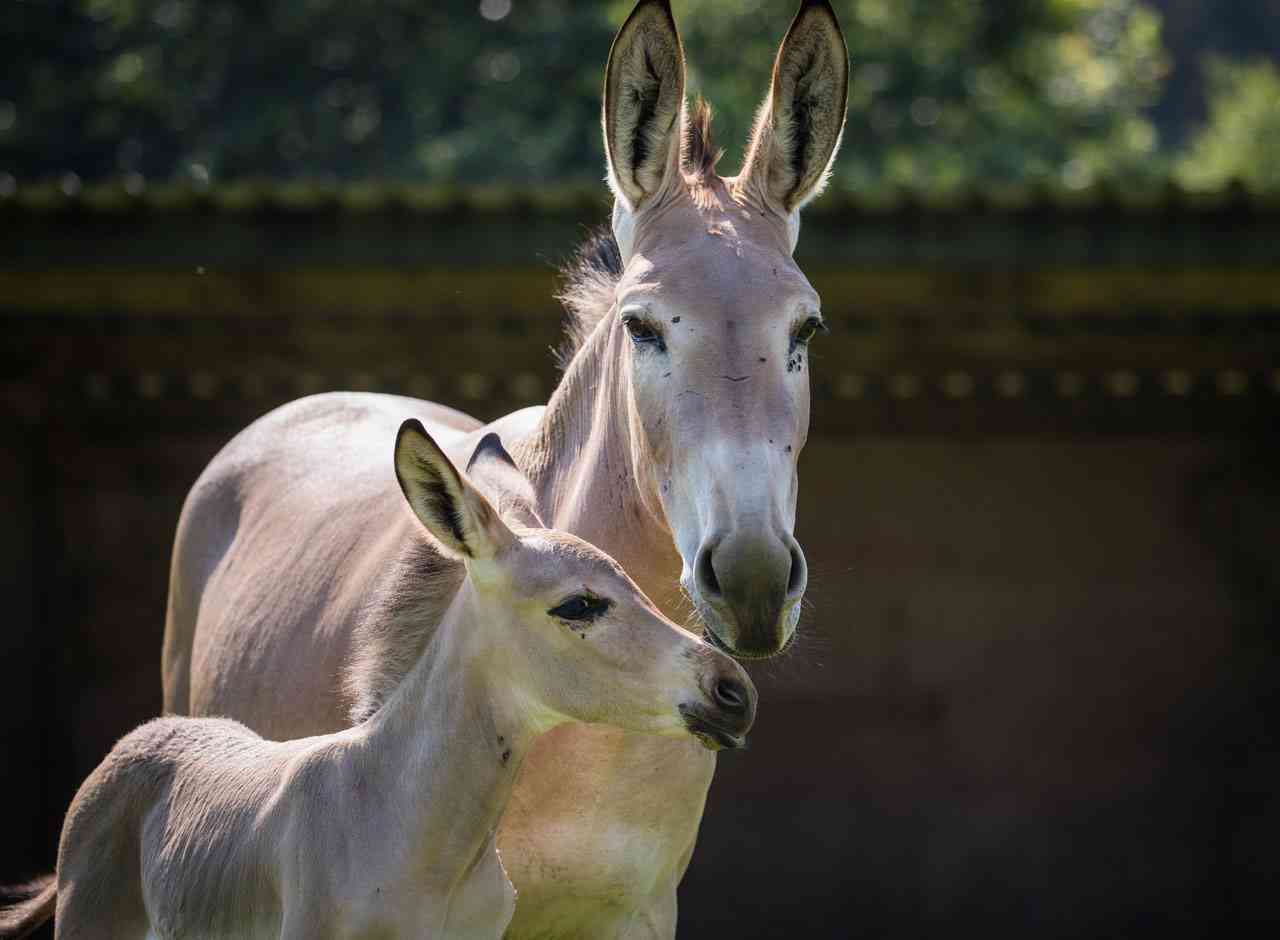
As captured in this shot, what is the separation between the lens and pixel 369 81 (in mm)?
18484

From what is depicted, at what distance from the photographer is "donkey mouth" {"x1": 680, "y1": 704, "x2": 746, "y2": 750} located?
3.08 meters

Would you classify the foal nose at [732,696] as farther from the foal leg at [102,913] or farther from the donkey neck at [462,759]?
the foal leg at [102,913]

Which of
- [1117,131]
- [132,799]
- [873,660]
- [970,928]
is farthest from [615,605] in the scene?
[1117,131]

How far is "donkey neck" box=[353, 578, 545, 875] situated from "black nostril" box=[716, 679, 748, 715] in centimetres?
51

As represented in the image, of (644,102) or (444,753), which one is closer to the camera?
(444,753)

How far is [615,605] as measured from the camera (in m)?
3.30

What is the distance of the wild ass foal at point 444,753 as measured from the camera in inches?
129

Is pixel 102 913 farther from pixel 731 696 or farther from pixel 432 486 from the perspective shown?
pixel 731 696

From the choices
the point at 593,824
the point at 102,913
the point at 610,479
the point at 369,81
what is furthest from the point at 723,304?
the point at 369,81

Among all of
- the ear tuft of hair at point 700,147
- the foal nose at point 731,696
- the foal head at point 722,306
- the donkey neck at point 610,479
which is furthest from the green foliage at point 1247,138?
the foal nose at point 731,696

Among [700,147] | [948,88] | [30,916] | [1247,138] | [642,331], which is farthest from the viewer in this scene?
[1247,138]

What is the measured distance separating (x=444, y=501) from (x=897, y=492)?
4862 millimetres

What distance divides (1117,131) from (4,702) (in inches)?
637

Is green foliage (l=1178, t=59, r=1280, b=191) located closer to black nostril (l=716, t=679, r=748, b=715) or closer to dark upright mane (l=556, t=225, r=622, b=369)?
dark upright mane (l=556, t=225, r=622, b=369)
